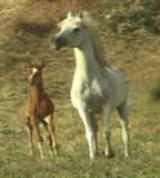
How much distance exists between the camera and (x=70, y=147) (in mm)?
13023

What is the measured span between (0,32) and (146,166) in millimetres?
14592

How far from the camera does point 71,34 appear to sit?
1060 centimetres

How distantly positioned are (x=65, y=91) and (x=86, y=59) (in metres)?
8.54

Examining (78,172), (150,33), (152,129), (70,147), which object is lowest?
(150,33)

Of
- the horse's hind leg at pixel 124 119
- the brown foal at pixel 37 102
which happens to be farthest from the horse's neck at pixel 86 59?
the horse's hind leg at pixel 124 119

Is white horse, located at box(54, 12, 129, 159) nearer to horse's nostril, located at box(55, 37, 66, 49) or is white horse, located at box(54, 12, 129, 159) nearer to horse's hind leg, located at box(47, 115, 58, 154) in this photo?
horse's nostril, located at box(55, 37, 66, 49)

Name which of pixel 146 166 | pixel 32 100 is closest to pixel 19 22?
pixel 32 100

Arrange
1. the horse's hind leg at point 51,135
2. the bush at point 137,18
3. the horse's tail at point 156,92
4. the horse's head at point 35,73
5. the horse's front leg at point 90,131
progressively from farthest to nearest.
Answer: the bush at point 137,18 → the horse's hind leg at point 51,135 → the horse's head at point 35,73 → the horse's front leg at point 90,131 → the horse's tail at point 156,92

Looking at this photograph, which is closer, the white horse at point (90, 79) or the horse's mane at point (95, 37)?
the white horse at point (90, 79)

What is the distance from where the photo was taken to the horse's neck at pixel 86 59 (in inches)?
423

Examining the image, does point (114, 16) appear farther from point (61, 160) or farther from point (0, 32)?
point (61, 160)

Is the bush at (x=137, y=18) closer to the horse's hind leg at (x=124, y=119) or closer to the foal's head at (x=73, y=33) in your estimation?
the horse's hind leg at (x=124, y=119)

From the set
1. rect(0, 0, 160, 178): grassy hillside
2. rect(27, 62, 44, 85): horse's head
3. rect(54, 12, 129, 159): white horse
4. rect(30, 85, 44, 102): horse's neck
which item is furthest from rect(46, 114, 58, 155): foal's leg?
rect(54, 12, 129, 159): white horse

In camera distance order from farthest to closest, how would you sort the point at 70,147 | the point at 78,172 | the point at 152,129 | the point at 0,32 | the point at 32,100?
the point at 0,32 → the point at 152,129 → the point at 70,147 → the point at 32,100 → the point at 78,172
